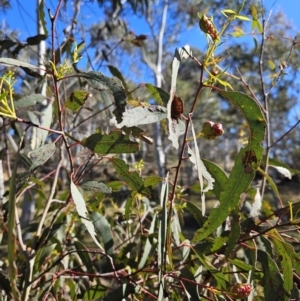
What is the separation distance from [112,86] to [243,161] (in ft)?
0.79

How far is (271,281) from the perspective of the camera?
85 cm

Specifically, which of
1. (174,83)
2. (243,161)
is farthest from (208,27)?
(243,161)

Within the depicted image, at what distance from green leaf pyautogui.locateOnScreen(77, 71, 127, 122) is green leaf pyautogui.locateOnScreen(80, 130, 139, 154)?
0.09m

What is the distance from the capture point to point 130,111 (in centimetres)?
62

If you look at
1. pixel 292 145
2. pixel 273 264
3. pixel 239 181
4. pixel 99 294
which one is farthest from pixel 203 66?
pixel 292 145

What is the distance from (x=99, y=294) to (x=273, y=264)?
425mm

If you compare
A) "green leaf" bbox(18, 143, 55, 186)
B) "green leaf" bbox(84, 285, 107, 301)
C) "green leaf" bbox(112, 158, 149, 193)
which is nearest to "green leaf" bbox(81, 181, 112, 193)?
"green leaf" bbox(112, 158, 149, 193)

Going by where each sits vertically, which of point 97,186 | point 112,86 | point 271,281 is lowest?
point 271,281

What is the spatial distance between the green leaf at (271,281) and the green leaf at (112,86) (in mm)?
489

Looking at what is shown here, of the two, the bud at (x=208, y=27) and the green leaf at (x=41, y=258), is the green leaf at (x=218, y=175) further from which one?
the green leaf at (x=41, y=258)

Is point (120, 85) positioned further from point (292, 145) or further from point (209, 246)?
point (292, 145)

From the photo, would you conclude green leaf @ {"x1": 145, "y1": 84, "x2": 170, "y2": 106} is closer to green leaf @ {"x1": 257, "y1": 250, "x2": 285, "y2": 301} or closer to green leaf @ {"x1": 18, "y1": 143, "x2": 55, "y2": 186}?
green leaf @ {"x1": 18, "y1": 143, "x2": 55, "y2": 186}

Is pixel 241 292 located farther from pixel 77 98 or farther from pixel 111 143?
pixel 77 98

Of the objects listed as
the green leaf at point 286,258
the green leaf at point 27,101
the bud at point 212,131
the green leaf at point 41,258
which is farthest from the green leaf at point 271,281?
Answer: the green leaf at point 27,101
